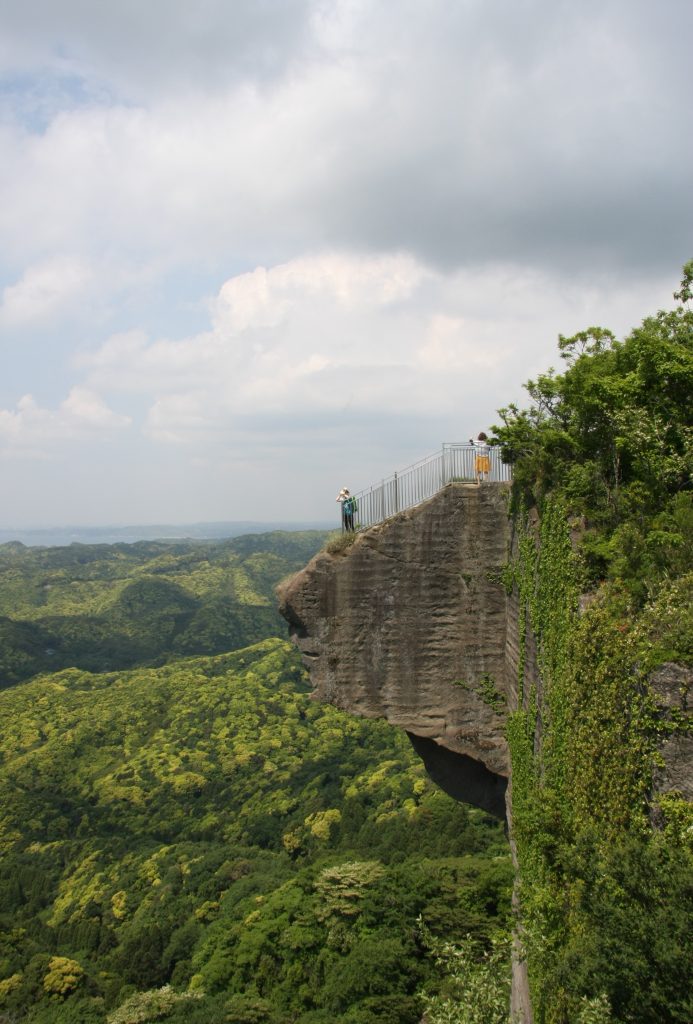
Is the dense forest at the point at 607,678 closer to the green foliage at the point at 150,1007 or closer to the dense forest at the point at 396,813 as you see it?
the dense forest at the point at 396,813

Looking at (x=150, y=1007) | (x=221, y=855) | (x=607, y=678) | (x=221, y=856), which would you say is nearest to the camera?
(x=607, y=678)

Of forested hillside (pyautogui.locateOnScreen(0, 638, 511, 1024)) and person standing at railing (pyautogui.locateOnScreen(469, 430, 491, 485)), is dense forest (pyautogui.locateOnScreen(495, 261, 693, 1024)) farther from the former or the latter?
forested hillside (pyautogui.locateOnScreen(0, 638, 511, 1024))

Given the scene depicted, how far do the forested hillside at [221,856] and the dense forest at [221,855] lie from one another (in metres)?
0.16

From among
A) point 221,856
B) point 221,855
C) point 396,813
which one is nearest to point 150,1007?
point 221,856

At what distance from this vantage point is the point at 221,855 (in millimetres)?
52219

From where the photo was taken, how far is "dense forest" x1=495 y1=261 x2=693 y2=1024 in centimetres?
662

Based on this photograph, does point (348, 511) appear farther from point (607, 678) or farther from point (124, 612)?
point (124, 612)

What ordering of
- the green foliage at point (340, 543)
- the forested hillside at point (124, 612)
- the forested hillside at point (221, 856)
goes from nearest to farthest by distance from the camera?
the green foliage at point (340, 543) < the forested hillside at point (221, 856) < the forested hillside at point (124, 612)

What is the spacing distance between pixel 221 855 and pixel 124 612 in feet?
270

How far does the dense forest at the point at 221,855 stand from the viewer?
107ft

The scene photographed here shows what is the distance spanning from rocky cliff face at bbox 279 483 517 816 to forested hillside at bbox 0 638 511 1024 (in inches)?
782

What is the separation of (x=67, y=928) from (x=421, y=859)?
89.1 ft

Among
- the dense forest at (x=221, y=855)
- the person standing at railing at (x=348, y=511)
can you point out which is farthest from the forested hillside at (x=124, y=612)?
the person standing at railing at (x=348, y=511)

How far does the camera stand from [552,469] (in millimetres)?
12805
